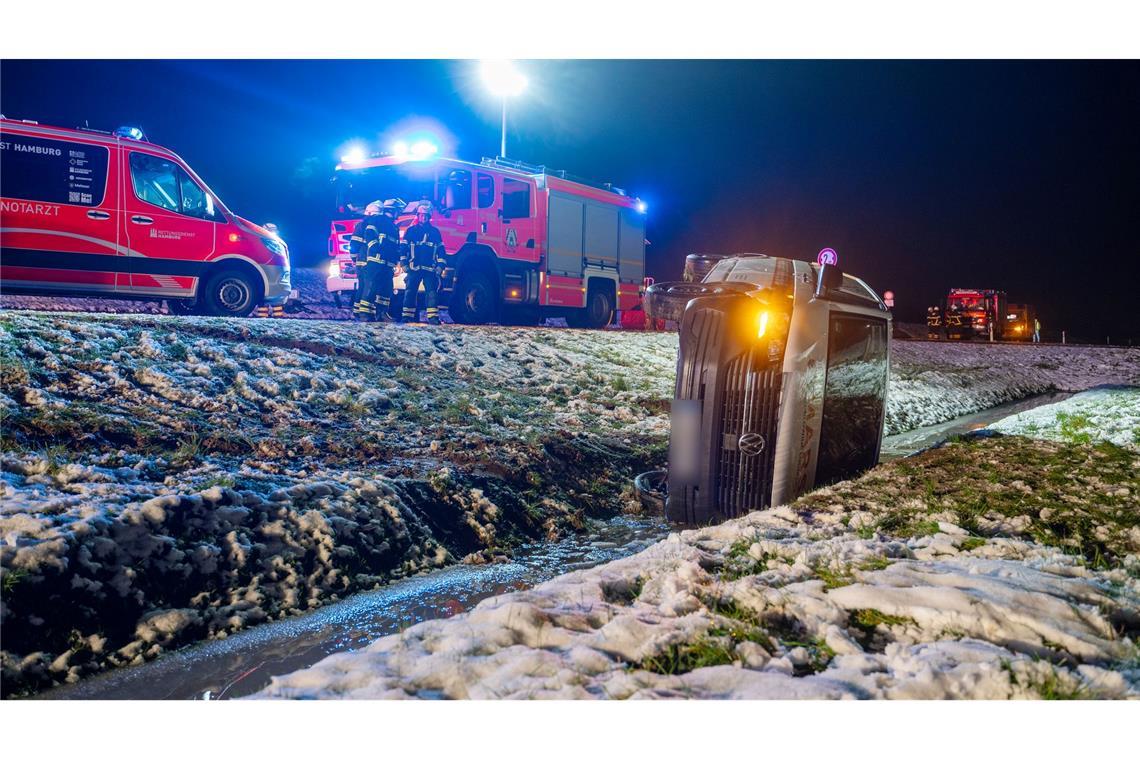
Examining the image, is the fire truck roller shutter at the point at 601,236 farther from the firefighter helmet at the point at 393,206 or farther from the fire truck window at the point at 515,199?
the firefighter helmet at the point at 393,206

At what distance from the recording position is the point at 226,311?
10414mm

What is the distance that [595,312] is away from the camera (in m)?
16.8

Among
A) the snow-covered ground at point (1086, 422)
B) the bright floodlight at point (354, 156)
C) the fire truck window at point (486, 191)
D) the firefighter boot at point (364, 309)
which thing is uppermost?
the bright floodlight at point (354, 156)

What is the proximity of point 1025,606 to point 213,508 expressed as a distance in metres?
4.13

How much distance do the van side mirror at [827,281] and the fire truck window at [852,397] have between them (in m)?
0.24

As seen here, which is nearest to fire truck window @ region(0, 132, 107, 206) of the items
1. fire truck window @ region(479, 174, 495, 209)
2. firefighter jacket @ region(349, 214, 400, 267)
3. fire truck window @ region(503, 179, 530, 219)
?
firefighter jacket @ region(349, 214, 400, 267)

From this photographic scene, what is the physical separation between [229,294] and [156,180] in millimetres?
1638

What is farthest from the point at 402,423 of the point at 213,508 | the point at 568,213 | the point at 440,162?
the point at 568,213

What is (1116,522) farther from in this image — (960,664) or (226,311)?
(226,311)

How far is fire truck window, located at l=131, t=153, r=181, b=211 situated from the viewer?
31.6 ft

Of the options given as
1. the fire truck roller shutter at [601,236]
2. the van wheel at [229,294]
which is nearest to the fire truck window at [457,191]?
the fire truck roller shutter at [601,236]

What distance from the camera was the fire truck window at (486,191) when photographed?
44.3 ft

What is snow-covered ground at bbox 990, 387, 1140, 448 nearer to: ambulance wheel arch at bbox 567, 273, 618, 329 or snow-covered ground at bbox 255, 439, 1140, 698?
snow-covered ground at bbox 255, 439, 1140, 698

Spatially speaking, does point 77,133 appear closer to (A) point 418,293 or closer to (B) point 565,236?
(A) point 418,293
